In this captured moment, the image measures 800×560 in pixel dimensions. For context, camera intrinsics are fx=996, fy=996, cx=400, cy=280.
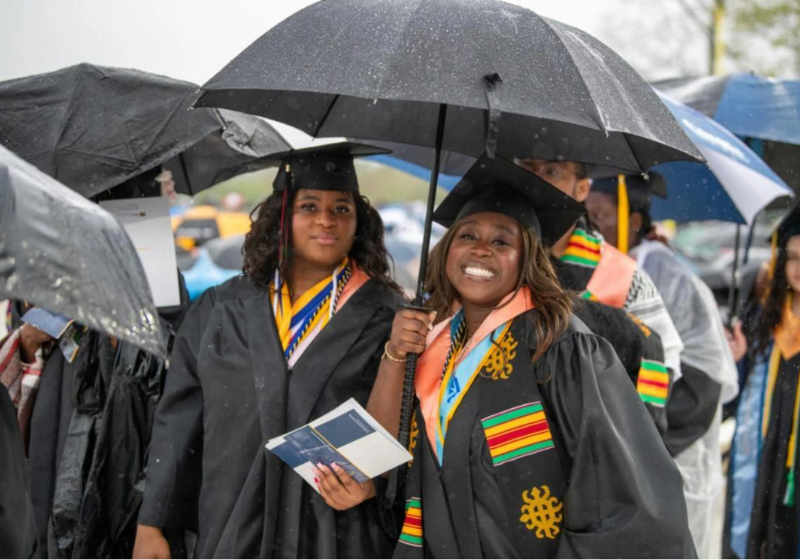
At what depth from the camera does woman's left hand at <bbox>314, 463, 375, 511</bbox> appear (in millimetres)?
3270

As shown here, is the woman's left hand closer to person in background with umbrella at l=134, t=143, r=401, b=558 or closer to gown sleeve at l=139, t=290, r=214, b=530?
person in background with umbrella at l=134, t=143, r=401, b=558

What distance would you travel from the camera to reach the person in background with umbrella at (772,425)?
472cm

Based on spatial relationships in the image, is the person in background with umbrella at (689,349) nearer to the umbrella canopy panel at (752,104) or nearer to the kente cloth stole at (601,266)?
the umbrella canopy panel at (752,104)

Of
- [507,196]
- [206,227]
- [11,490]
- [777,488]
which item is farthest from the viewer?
[206,227]

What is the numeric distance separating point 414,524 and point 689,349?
6.98 feet

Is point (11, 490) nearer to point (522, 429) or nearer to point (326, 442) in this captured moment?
point (326, 442)

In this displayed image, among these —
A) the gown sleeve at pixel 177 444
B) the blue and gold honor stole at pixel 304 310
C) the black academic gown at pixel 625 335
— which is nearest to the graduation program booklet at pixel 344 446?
the blue and gold honor stole at pixel 304 310

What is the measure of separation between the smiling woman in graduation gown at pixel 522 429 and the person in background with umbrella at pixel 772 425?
77.7 inches

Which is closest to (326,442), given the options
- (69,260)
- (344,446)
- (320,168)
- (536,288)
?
(344,446)

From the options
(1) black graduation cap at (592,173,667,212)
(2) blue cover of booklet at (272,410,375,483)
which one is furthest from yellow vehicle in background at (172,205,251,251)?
(2) blue cover of booklet at (272,410,375,483)

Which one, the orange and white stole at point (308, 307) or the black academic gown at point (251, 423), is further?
the orange and white stole at point (308, 307)

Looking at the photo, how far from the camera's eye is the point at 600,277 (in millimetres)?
4039

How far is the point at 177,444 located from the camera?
3607mm

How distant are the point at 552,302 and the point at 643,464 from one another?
0.59 m
